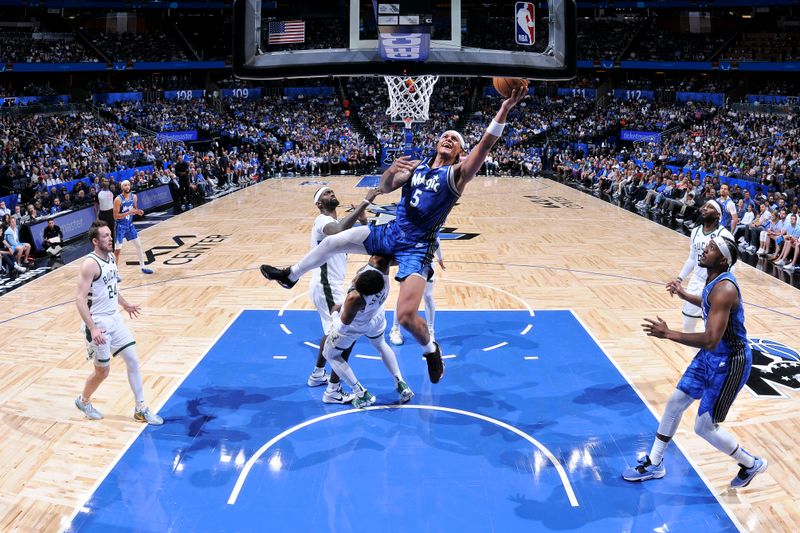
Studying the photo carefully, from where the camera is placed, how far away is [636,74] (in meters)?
45.1

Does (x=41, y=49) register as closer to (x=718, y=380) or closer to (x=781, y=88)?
(x=781, y=88)

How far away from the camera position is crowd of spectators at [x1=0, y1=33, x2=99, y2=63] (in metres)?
35.4

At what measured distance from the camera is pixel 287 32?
673 centimetres

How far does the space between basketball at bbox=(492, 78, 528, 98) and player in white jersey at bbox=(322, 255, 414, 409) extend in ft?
5.40

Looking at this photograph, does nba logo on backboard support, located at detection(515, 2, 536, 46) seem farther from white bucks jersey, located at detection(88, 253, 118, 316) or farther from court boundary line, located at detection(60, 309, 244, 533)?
court boundary line, located at detection(60, 309, 244, 533)

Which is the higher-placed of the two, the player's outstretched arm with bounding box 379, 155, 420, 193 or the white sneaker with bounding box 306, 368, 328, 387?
the player's outstretched arm with bounding box 379, 155, 420, 193

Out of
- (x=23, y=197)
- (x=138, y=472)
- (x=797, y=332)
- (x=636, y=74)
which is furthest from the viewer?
(x=636, y=74)

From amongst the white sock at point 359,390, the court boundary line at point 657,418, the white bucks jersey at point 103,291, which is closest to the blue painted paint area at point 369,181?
the court boundary line at point 657,418

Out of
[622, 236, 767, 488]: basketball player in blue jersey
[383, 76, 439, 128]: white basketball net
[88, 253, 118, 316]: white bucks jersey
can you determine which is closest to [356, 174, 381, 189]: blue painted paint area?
[383, 76, 439, 128]: white basketball net

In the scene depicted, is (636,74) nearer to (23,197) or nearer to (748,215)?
(748,215)

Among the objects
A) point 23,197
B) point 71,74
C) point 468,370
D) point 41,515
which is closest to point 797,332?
point 468,370

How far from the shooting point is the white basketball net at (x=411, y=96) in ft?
33.1

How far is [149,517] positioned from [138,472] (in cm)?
67

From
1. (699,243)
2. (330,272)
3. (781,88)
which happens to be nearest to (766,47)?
(781,88)
